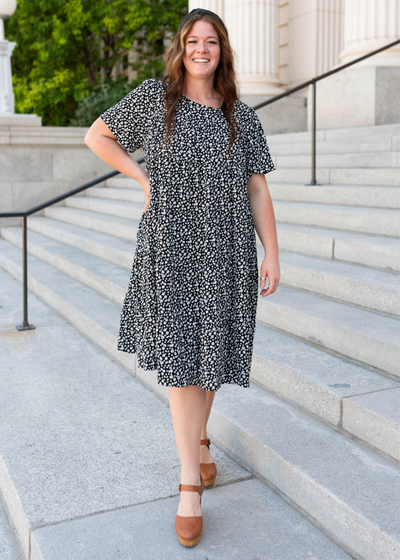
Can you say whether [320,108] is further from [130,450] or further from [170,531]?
[170,531]

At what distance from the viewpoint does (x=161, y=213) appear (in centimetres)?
250

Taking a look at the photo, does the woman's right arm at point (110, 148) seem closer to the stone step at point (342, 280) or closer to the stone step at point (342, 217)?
the stone step at point (342, 280)

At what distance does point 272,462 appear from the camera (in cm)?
287

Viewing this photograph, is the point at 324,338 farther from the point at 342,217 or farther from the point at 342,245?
the point at 342,217

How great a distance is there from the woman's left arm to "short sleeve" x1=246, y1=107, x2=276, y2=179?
0.13 ft

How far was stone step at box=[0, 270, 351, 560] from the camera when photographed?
8.13ft

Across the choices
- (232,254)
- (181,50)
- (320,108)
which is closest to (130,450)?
(232,254)

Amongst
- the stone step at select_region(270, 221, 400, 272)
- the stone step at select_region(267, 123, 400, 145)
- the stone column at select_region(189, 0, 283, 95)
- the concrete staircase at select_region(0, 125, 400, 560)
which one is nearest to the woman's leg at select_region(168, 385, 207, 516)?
the concrete staircase at select_region(0, 125, 400, 560)

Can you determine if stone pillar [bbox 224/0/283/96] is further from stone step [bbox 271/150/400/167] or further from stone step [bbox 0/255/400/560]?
stone step [bbox 0/255/400/560]

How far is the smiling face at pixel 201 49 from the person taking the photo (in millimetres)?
2490

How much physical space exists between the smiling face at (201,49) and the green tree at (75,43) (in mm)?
14220

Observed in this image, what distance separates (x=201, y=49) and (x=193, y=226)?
0.68 m

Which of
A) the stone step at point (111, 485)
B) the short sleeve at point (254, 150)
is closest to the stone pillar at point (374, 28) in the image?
the stone step at point (111, 485)

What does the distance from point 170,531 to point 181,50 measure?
189cm
